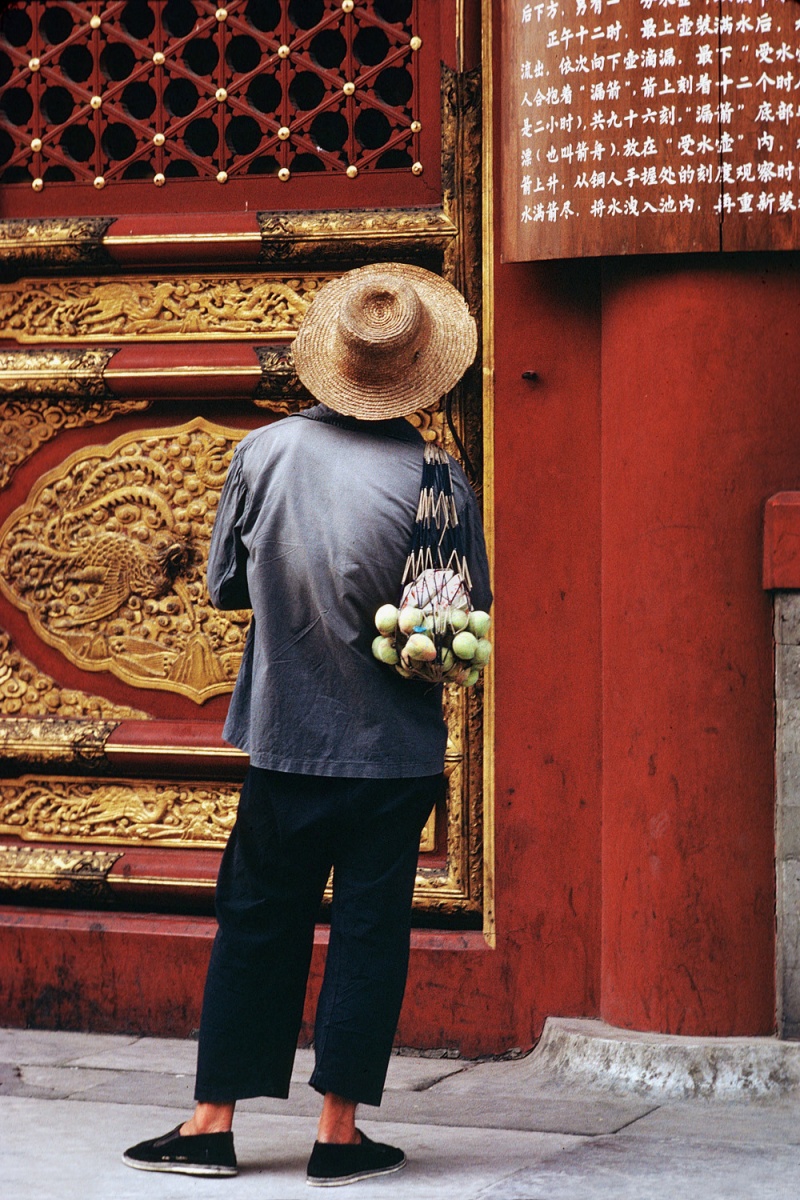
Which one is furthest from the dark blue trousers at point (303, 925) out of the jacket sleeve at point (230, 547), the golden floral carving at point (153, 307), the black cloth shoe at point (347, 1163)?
the golden floral carving at point (153, 307)

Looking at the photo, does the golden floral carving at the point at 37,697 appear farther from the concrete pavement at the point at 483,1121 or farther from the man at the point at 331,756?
the man at the point at 331,756

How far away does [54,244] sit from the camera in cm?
480

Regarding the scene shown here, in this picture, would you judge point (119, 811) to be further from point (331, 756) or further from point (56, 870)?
point (331, 756)

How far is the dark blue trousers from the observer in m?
3.39

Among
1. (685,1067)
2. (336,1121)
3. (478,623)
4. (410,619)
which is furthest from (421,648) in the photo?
(685,1067)

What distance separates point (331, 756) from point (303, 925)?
1.26 feet

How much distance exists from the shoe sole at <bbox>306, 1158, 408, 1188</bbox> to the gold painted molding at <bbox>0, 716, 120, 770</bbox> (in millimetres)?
1740

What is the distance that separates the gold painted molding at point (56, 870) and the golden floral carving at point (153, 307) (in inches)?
58.6

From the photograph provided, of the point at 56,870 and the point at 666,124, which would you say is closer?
the point at 666,124

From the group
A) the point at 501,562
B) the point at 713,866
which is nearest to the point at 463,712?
the point at 501,562

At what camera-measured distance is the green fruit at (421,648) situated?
3.28 m

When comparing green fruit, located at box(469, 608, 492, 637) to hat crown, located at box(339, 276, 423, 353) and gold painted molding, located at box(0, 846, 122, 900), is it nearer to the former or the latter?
hat crown, located at box(339, 276, 423, 353)

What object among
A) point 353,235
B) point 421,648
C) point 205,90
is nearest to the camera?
point 421,648

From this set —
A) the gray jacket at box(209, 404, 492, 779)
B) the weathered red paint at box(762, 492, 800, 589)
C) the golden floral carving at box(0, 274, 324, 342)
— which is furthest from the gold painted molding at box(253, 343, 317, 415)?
the weathered red paint at box(762, 492, 800, 589)
